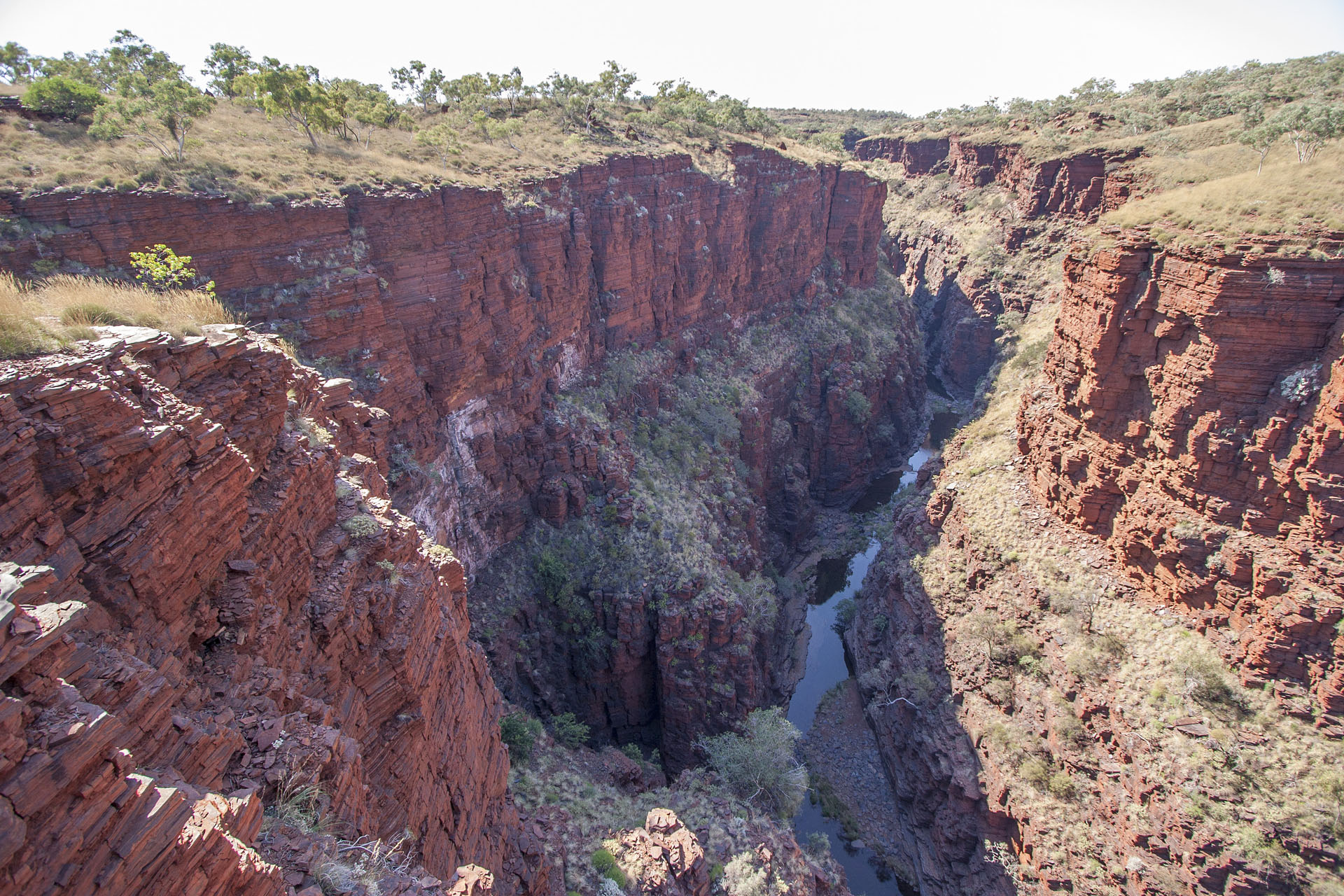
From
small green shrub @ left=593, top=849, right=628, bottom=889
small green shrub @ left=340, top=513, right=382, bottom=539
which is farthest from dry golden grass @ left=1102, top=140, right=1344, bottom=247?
small green shrub @ left=593, top=849, right=628, bottom=889

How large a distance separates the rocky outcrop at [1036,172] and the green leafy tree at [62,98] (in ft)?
208

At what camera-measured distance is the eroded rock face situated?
18.7m

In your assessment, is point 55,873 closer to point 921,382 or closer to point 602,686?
point 602,686

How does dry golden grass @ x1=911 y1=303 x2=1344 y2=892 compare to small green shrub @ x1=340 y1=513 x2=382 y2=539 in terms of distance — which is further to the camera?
dry golden grass @ x1=911 y1=303 x2=1344 y2=892

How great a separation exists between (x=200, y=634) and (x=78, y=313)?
16.0ft

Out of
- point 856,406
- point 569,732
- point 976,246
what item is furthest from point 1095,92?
point 569,732

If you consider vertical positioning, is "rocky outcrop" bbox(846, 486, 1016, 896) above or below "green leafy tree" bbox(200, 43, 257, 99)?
below

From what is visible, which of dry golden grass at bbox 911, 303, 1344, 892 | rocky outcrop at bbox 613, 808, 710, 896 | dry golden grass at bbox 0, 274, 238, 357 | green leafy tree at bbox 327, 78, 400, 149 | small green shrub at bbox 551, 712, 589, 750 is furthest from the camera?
green leafy tree at bbox 327, 78, 400, 149

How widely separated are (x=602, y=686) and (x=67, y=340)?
24486 mm

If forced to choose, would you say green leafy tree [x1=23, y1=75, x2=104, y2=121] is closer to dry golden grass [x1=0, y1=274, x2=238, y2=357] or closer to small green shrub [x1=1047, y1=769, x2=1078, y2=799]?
dry golden grass [x1=0, y1=274, x2=238, y2=357]

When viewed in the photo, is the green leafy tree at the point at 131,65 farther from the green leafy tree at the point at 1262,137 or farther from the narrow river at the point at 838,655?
the green leafy tree at the point at 1262,137

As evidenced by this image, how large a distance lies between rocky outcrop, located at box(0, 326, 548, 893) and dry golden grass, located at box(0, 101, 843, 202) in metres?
12.0

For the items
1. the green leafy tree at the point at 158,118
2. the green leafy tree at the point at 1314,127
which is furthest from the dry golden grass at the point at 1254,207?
the green leafy tree at the point at 158,118

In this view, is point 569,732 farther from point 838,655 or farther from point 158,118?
point 158,118
